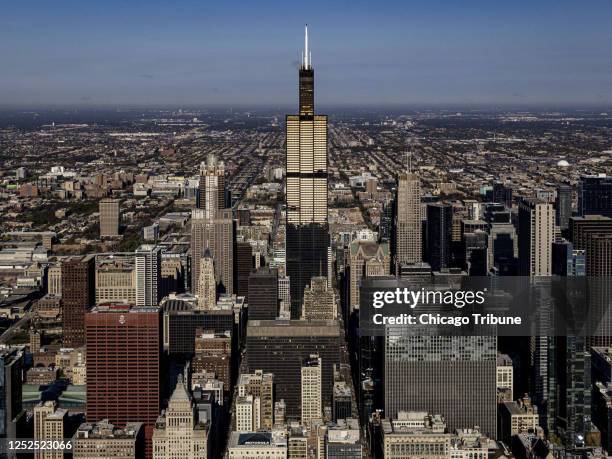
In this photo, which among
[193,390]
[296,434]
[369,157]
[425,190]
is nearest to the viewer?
[296,434]

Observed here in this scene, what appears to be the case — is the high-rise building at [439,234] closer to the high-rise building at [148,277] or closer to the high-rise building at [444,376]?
the high-rise building at [148,277]

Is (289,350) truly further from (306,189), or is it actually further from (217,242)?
(306,189)

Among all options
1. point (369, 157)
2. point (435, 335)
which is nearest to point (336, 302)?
point (435, 335)

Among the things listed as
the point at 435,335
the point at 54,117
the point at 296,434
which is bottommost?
the point at 296,434

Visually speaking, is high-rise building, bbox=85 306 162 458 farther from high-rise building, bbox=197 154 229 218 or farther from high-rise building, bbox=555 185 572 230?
high-rise building, bbox=197 154 229 218

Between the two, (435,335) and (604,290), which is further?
(604,290)

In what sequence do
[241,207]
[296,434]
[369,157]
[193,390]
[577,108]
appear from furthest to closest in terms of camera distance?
[369,157] < [241,207] < [577,108] < [193,390] < [296,434]

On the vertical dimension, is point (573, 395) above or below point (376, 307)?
below

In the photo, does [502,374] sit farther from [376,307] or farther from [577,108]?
[577,108]
